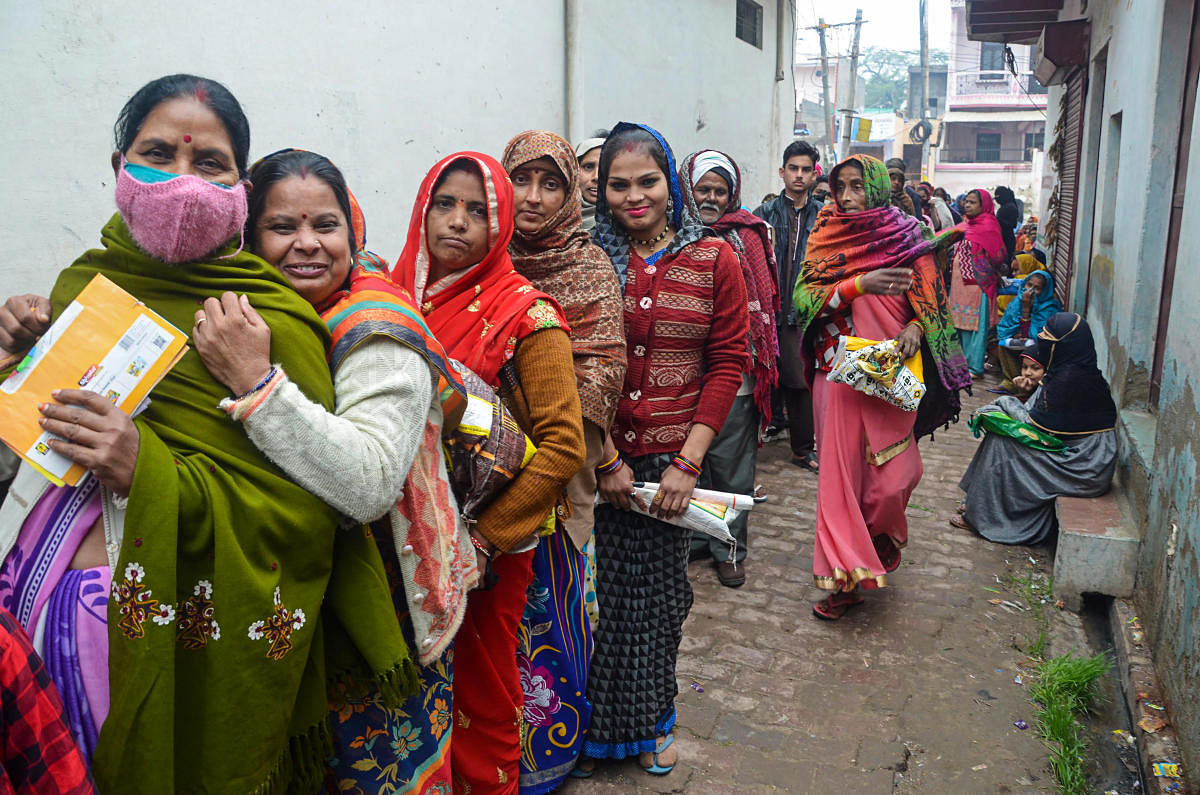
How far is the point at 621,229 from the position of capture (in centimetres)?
296

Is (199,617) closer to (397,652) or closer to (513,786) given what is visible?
(397,652)

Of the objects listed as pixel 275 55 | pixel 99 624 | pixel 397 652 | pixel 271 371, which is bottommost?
pixel 397 652

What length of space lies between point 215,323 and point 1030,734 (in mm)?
3148

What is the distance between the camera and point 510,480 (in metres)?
2.15

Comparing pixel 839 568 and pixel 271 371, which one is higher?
pixel 271 371

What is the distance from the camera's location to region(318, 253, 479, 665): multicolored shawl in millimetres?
1729

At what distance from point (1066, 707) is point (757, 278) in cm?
256

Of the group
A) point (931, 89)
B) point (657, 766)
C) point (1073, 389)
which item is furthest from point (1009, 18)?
point (931, 89)

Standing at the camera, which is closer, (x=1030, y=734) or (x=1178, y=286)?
(x=1030, y=734)

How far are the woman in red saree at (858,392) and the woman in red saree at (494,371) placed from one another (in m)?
2.17

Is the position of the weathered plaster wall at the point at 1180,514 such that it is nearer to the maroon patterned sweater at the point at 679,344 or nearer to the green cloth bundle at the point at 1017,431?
the green cloth bundle at the point at 1017,431

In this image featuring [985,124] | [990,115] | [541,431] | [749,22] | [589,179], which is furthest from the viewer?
[985,124]

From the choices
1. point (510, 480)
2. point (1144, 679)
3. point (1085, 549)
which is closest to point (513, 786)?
point (510, 480)

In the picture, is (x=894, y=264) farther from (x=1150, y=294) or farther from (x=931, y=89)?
(x=931, y=89)
